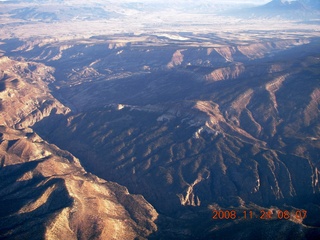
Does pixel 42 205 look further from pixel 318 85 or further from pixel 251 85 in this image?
pixel 318 85

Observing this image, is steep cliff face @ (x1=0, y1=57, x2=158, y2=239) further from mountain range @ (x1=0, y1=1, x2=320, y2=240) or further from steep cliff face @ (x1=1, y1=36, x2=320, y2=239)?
steep cliff face @ (x1=1, y1=36, x2=320, y2=239)

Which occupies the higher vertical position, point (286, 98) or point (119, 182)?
point (286, 98)

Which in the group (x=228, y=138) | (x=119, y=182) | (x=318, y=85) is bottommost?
(x=119, y=182)

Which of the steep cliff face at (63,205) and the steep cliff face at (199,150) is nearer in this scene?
the steep cliff face at (63,205)

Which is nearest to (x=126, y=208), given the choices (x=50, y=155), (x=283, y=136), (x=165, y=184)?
(x=165, y=184)

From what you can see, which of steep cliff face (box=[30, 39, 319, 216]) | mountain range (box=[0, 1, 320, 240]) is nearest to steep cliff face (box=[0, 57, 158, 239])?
Answer: mountain range (box=[0, 1, 320, 240])
